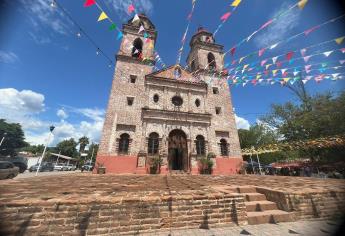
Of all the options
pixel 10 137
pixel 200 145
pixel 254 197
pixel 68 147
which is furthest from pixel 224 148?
pixel 68 147

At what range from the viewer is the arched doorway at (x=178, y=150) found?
15.3 metres

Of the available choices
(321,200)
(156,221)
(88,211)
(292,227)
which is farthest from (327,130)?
(88,211)

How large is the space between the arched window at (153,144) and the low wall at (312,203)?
11.1m

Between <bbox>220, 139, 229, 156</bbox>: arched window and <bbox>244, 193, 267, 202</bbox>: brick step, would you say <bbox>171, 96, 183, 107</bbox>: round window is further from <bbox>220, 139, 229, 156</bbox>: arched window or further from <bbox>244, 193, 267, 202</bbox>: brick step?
<bbox>244, 193, 267, 202</bbox>: brick step

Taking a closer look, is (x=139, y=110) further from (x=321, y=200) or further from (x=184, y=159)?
(x=321, y=200)

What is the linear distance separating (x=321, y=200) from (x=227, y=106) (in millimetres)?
14386

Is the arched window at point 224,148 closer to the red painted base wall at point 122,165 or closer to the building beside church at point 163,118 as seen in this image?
the building beside church at point 163,118

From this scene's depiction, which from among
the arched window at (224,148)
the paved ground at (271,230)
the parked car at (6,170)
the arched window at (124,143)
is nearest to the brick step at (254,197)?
the paved ground at (271,230)

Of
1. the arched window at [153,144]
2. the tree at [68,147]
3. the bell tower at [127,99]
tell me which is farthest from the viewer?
the tree at [68,147]

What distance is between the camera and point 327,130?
1614 cm

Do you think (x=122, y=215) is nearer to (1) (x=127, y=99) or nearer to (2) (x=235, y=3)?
(2) (x=235, y=3)

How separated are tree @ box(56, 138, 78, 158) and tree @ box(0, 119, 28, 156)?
1242cm

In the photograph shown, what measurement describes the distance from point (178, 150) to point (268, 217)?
41.0 feet

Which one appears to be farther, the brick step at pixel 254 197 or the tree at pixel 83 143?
the tree at pixel 83 143
